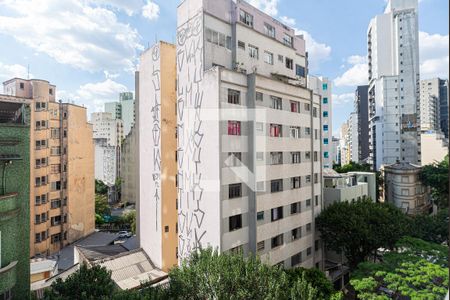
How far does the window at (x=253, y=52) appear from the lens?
20.0 meters

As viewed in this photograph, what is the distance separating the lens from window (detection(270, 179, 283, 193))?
19328 mm

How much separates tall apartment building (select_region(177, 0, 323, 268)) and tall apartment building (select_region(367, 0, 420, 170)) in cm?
4147

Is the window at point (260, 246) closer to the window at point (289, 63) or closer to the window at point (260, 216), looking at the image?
the window at point (260, 216)

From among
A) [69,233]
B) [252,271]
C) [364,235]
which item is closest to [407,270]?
[364,235]

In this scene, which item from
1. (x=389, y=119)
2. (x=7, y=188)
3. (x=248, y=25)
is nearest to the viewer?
(x=7, y=188)

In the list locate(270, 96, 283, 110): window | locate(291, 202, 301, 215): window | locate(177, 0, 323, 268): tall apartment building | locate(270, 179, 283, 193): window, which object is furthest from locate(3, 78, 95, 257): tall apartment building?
locate(291, 202, 301, 215): window

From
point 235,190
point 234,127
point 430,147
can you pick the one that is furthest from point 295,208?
point 430,147

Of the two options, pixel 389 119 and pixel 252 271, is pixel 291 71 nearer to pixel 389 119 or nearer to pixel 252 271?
pixel 252 271

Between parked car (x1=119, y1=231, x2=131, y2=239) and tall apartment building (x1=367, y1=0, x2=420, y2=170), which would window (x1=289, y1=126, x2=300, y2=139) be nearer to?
parked car (x1=119, y1=231, x2=131, y2=239)

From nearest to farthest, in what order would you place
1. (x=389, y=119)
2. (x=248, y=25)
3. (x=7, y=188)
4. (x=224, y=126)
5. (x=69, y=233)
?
1. (x=7, y=188)
2. (x=224, y=126)
3. (x=248, y=25)
4. (x=69, y=233)
5. (x=389, y=119)

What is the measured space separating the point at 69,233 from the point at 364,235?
35354mm

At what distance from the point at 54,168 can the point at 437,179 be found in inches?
1940

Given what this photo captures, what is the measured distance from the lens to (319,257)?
23.5 meters

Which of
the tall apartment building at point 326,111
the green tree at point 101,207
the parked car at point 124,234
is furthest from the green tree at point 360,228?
the green tree at point 101,207
